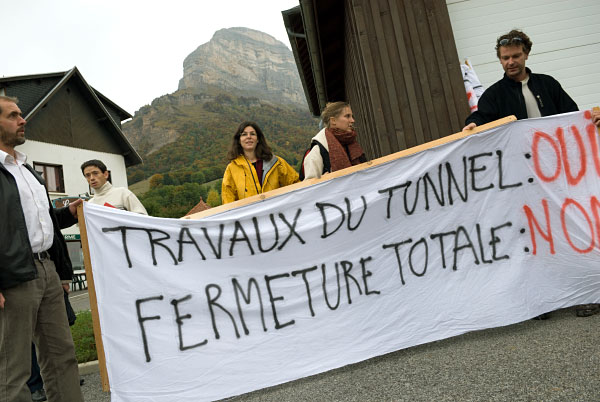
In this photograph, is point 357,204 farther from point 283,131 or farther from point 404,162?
point 283,131

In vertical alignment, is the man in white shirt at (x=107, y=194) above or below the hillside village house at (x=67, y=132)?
below

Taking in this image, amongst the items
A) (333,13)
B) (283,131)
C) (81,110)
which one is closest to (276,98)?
(283,131)

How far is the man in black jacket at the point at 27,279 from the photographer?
2453 millimetres

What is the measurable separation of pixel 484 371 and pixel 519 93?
2.31 meters

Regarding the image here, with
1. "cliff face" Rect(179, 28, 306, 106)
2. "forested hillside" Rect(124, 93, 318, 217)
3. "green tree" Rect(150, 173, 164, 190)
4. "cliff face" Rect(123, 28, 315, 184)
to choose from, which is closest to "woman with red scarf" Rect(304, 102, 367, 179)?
"forested hillside" Rect(124, 93, 318, 217)

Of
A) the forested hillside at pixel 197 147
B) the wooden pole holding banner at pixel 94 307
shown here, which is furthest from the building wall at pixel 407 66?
the forested hillside at pixel 197 147

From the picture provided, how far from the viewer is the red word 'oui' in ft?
11.7

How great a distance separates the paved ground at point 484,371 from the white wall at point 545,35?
3998 mm

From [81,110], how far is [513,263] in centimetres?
3180

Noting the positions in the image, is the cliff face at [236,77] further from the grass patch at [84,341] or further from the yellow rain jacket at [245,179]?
the yellow rain jacket at [245,179]

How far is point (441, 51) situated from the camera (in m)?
5.88

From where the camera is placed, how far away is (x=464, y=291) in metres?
3.38

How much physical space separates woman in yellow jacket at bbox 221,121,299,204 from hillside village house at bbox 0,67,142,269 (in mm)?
23000

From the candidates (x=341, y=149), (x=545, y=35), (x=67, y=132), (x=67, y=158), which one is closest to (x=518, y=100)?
(x=341, y=149)
